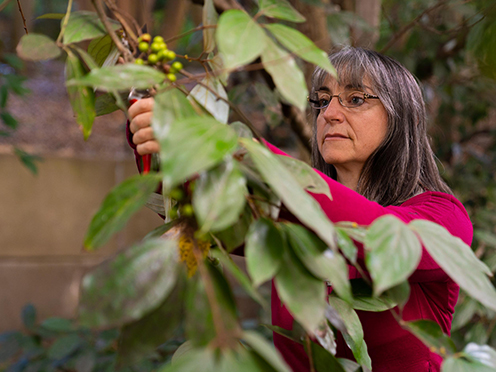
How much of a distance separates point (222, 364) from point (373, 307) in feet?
1.06

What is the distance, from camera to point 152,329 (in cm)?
39

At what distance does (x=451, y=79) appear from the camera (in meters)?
1.97

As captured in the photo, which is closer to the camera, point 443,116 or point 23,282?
point 443,116

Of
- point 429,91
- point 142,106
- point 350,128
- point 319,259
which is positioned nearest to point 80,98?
point 142,106

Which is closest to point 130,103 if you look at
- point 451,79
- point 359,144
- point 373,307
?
point 373,307

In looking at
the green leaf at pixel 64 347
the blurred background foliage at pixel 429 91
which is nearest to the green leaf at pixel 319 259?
the blurred background foliage at pixel 429 91

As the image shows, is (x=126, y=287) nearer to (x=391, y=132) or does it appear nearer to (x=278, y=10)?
(x=278, y=10)

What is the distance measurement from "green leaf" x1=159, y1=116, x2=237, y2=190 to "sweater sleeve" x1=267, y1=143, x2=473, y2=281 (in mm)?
188

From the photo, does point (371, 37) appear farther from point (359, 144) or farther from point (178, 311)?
point (178, 311)

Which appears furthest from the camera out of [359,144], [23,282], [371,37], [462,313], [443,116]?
[23,282]

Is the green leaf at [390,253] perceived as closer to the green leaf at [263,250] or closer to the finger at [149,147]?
the green leaf at [263,250]

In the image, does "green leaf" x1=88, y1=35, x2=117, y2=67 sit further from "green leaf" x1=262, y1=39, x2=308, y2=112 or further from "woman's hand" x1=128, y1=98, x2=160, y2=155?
"green leaf" x1=262, y1=39, x2=308, y2=112

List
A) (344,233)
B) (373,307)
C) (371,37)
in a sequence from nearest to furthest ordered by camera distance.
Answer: (344,233), (373,307), (371,37)

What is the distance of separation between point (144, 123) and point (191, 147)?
6.1 inches
